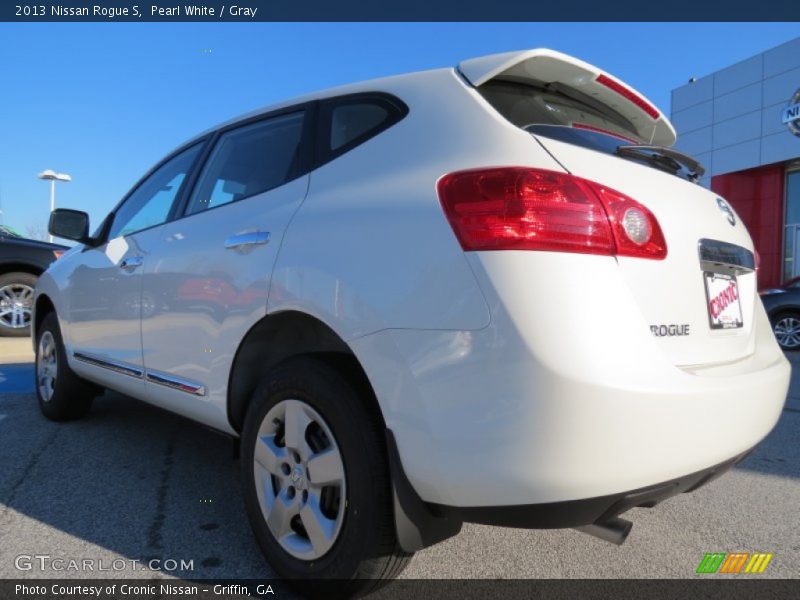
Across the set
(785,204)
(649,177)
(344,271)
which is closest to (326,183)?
(344,271)

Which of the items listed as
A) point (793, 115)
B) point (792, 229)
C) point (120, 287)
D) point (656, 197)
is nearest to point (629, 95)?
point (656, 197)

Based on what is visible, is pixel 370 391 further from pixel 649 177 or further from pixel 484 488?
pixel 649 177

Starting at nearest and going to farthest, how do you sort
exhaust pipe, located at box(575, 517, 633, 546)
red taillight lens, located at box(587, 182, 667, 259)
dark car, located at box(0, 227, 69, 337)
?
red taillight lens, located at box(587, 182, 667, 259), exhaust pipe, located at box(575, 517, 633, 546), dark car, located at box(0, 227, 69, 337)

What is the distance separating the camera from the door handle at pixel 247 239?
220cm

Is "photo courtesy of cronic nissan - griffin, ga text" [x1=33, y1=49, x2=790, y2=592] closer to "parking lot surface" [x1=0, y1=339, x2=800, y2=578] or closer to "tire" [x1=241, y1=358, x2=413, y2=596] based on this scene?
"tire" [x1=241, y1=358, x2=413, y2=596]

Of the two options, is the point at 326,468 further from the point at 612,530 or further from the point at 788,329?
the point at 788,329

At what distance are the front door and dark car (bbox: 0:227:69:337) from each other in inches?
205

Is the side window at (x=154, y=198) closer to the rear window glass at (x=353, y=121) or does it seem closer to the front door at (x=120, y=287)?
the front door at (x=120, y=287)

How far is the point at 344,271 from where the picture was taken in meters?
1.83

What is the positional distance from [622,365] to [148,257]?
2.35 metres

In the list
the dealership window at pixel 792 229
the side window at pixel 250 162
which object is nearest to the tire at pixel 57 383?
the side window at pixel 250 162

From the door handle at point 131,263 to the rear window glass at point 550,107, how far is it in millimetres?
1979

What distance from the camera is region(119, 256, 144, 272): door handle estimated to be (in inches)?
119

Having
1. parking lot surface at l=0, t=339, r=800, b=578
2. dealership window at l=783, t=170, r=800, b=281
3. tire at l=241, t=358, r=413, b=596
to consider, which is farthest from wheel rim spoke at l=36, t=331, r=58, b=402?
dealership window at l=783, t=170, r=800, b=281
